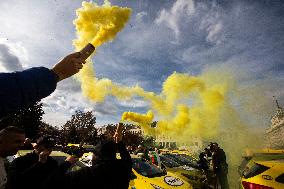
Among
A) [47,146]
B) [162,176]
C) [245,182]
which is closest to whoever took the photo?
[47,146]

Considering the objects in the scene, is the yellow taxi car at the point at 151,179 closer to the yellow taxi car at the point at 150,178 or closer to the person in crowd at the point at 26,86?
the yellow taxi car at the point at 150,178

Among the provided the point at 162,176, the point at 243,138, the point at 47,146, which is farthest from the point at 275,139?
the point at 47,146

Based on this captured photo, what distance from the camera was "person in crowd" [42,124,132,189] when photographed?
3.05 meters

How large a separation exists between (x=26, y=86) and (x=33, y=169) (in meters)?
3.22

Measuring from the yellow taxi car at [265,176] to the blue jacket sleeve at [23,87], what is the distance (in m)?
6.26

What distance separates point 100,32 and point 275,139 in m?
43.1

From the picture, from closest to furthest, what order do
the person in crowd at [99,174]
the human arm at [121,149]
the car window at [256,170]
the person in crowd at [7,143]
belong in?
the person in crowd at [7,143] → the person in crowd at [99,174] → the human arm at [121,149] → the car window at [256,170]

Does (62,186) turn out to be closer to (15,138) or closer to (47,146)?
(15,138)

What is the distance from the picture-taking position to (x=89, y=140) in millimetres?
27516

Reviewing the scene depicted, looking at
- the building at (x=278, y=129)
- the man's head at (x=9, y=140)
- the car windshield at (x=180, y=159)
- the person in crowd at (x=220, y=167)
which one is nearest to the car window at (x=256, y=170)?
the person in crowd at (x=220, y=167)

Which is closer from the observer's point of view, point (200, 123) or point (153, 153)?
point (153, 153)

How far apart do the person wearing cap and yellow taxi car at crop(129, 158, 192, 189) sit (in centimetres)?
396

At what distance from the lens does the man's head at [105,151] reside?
10.9 ft

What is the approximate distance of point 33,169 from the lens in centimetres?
373
